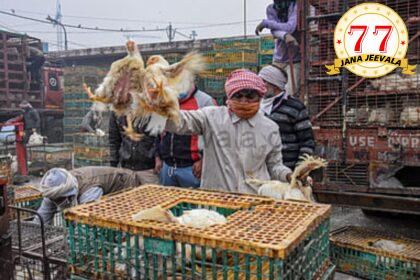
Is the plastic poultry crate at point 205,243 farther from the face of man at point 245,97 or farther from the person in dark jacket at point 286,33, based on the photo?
the person in dark jacket at point 286,33

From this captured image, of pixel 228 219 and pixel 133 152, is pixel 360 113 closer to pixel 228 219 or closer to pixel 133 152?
pixel 133 152

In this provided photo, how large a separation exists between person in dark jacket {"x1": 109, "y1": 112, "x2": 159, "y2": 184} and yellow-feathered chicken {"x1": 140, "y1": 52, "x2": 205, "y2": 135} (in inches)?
79.9

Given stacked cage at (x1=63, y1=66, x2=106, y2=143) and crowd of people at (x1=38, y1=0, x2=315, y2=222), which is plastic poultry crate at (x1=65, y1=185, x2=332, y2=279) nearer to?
crowd of people at (x1=38, y1=0, x2=315, y2=222)

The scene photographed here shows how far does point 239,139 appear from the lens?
8.17 feet

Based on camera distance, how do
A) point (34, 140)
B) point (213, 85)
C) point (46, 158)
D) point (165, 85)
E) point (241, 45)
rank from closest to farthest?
point (165, 85) < point (241, 45) < point (213, 85) < point (46, 158) < point (34, 140)

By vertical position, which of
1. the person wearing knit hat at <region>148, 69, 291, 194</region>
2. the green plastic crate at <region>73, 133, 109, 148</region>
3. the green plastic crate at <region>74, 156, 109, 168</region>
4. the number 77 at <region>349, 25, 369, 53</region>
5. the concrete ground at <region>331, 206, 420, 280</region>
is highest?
the number 77 at <region>349, 25, 369, 53</region>

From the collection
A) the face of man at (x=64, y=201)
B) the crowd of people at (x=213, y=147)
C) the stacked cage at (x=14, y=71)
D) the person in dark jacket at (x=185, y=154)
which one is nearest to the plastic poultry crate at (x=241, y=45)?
the crowd of people at (x=213, y=147)

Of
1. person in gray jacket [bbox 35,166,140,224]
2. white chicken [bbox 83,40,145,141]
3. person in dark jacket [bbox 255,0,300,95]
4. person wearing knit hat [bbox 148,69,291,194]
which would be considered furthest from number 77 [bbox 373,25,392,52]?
white chicken [bbox 83,40,145,141]

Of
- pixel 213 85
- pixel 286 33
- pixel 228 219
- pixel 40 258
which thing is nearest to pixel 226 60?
pixel 213 85

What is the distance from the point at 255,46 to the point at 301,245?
6909 millimetres

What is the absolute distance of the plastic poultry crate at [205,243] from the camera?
4.15 ft

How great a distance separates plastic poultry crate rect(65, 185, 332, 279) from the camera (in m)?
1.26

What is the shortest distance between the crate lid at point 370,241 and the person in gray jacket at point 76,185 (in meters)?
2.05

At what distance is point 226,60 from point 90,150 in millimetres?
3324
